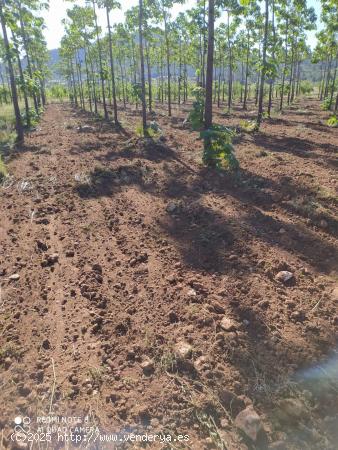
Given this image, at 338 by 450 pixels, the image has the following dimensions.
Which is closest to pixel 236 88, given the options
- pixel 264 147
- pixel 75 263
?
pixel 264 147

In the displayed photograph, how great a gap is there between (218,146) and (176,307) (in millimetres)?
6948

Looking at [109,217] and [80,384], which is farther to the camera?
[109,217]

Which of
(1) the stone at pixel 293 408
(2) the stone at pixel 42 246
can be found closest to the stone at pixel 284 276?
(1) the stone at pixel 293 408

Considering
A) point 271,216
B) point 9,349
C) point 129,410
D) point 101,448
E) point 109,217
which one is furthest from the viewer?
point 109,217

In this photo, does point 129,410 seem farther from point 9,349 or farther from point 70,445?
point 9,349

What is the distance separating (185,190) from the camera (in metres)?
8.70

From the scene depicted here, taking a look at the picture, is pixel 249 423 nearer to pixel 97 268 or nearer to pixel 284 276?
pixel 284 276

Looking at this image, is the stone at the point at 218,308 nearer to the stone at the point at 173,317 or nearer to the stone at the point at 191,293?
the stone at the point at 191,293

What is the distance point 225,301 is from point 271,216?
305 cm

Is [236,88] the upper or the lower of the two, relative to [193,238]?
upper

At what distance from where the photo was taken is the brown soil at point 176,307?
306cm

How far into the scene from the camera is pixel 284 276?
15.4ft

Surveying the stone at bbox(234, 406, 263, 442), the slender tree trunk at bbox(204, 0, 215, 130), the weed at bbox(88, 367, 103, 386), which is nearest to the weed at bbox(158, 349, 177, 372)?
the weed at bbox(88, 367, 103, 386)

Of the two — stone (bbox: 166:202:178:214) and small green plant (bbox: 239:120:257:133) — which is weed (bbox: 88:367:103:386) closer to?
stone (bbox: 166:202:178:214)
